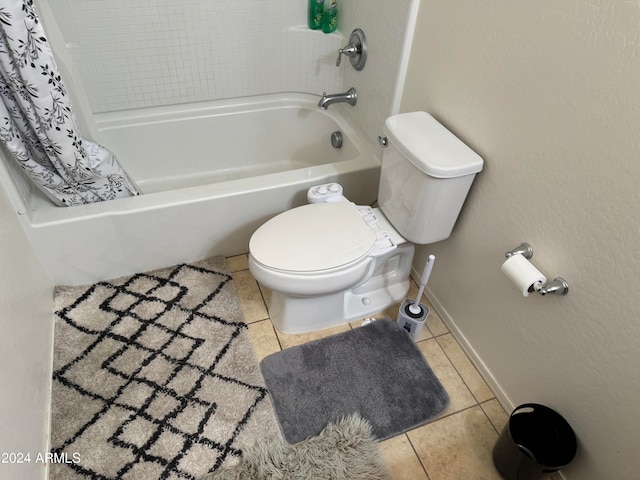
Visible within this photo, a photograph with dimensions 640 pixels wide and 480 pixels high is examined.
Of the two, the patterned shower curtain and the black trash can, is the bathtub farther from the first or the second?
the black trash can

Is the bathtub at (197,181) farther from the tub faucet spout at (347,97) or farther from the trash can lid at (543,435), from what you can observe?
the trash can lid at (543,435)

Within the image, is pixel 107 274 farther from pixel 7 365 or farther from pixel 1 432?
pixel 1 432

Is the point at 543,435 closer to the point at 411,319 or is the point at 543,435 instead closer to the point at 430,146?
the point at 411,319

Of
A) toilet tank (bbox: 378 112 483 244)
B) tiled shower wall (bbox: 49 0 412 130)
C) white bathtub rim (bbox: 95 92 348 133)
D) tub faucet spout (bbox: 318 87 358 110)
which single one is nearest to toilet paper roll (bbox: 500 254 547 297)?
toilet tank (bbox: 378 112 483 244)

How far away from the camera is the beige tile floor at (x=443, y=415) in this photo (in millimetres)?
1392

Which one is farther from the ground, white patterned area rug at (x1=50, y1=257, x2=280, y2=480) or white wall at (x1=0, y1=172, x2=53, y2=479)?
white wall at (x1=0, y1=172, x2=53, y2=479)

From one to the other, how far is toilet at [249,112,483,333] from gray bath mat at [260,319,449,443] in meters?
0.13

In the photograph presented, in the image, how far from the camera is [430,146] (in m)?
1.41

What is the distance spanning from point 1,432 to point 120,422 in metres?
0.41

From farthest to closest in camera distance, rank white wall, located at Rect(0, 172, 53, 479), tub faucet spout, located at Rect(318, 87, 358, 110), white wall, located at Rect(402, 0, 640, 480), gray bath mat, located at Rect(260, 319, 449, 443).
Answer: tub faucet spout, located at Rect(318, 87, 358, 110)
gray bath mat, located at Rect(260, 319, 449, 443)
white wall, located at Rect(0, 172, 53, 479)
white wall, located at Rect(402, 0, 640, 480)

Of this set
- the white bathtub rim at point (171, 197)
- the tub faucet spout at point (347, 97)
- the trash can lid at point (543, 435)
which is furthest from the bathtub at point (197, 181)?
the trash can lid at point (543, 435)

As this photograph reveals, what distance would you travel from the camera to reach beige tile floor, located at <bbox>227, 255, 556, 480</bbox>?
139 cm

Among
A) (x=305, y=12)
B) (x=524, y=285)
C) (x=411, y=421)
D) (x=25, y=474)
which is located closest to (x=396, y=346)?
(x=411, y=421)

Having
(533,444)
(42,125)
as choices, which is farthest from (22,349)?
(533,444)
